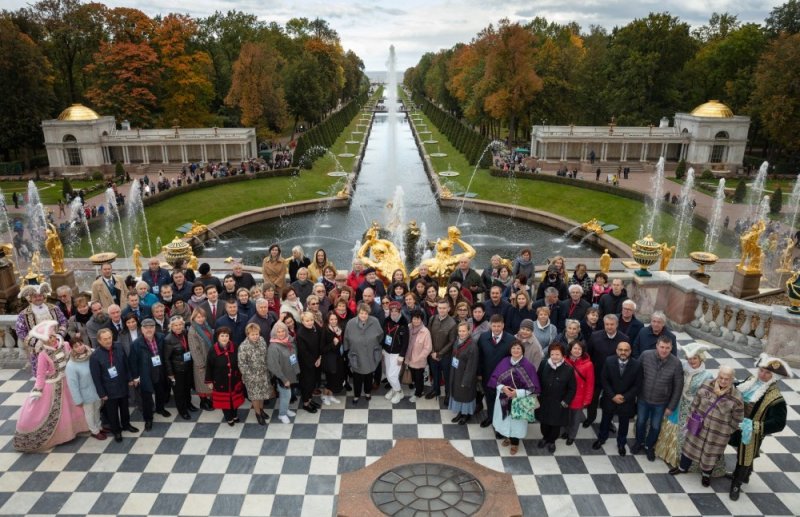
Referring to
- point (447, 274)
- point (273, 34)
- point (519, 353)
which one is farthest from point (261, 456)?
point (273, 34)

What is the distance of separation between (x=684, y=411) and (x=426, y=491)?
389cm

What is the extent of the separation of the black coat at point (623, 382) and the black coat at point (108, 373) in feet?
23.8

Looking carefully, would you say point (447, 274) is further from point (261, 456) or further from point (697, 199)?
point (697, 199)

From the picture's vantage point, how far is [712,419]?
7902mm

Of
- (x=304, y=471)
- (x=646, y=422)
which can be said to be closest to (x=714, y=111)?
(x=646, y=422)

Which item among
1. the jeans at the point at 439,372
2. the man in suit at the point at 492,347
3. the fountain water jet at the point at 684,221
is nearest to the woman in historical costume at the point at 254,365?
the jeans at the point at 439,372

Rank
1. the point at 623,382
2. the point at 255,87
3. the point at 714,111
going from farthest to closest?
the point at 255,87 → the point at 714,111 → the point at 623,382

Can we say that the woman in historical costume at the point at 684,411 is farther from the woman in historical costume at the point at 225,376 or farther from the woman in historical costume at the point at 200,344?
the woman in historical costume at the point at 200,344

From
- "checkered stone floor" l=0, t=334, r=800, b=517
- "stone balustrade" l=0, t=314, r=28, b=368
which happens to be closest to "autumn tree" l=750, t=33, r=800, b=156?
"checkered stone floor" l=0, t=334, r=800, b=517

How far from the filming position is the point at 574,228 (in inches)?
1172

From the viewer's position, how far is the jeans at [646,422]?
8.62 metres

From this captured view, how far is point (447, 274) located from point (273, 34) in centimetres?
6662

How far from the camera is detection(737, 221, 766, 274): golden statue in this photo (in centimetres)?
1611

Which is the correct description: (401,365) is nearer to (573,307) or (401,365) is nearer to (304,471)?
(304,471)
